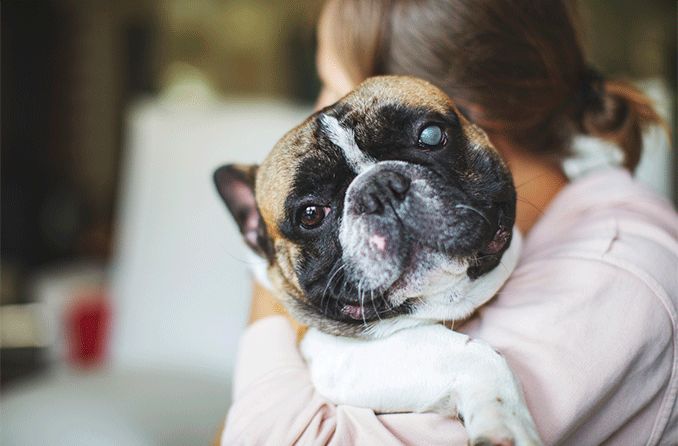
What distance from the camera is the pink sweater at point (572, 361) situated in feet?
3.02

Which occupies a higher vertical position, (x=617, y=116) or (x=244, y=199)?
(x=617, y=116)

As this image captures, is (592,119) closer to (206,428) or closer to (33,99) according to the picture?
(206,428)

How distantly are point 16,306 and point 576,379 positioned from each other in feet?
14.9

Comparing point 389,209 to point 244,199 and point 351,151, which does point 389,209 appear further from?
point 244,199

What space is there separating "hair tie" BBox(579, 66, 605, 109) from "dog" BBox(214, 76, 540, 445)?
499 mm

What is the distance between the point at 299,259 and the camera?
108 cm

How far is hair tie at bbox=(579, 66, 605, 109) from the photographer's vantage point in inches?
57.7

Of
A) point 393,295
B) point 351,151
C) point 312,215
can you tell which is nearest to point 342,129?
point 351,151

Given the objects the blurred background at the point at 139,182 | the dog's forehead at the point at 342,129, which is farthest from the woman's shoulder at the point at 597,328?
the blurred background at the point at 139,182

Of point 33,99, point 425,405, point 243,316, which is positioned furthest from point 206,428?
point 33,99

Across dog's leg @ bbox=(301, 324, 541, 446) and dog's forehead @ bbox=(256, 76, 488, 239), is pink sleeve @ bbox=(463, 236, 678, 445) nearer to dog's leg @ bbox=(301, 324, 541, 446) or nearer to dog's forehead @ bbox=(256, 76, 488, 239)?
dog's leg @ bbox=(301, 324, 541, 446)

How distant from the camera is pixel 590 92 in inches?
57.9

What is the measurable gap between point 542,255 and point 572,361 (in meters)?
0.26

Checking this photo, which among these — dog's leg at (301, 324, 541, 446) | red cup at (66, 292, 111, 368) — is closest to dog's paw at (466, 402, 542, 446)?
dog's leg at (301, 324, 541, 446)
